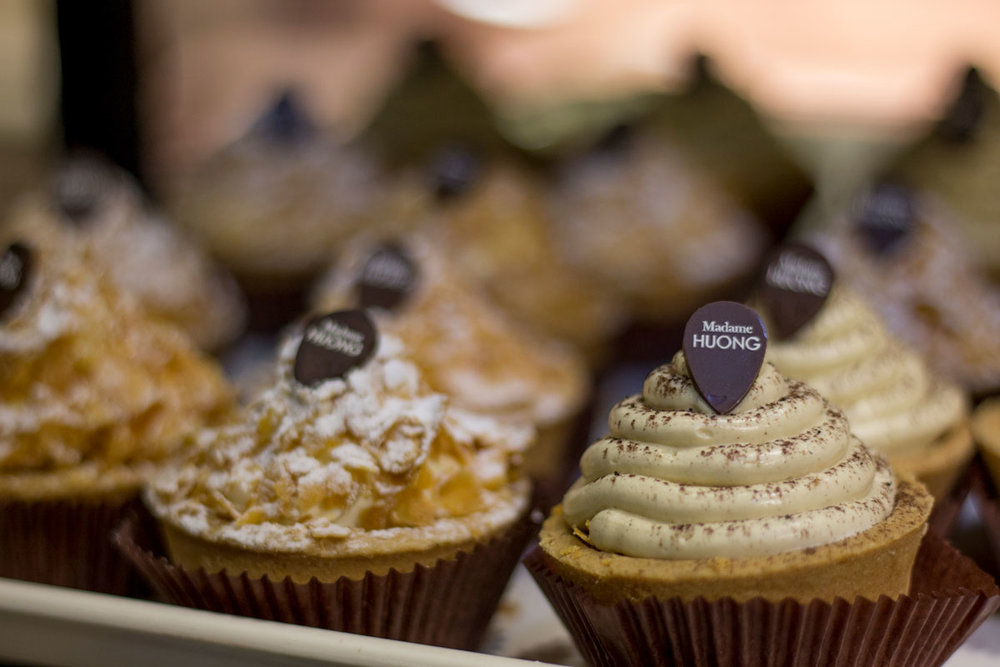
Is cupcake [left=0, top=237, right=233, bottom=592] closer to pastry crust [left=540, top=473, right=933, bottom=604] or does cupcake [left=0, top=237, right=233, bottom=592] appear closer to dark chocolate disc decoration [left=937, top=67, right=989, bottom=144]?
pastry crust [left=540, top=473, right=933, bottom=604]

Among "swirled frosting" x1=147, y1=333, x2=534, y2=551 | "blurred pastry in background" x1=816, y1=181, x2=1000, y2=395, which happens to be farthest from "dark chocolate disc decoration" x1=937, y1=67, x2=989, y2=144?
"swirled frosting" x1=147, y1=333, x2=534, y2=551

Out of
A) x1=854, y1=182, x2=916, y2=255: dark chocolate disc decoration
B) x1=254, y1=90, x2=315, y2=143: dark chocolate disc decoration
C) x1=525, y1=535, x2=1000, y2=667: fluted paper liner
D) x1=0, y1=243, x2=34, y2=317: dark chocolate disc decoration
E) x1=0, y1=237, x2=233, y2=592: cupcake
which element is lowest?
x1=254, y1=90, x2=315, y2=143: dark chocolate disc decoration

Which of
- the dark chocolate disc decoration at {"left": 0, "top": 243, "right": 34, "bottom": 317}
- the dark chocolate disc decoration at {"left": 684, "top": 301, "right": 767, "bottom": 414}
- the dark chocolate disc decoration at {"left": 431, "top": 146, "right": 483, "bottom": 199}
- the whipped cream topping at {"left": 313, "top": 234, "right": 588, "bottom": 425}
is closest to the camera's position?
the dark chocolate disc decoration at {"left": 684, "top": 301, "right": 767, "bottom": 414}

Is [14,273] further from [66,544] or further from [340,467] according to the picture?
[340,467]

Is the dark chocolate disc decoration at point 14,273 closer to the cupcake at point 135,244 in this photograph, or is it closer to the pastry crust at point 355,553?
the pastry crust at point 355,553

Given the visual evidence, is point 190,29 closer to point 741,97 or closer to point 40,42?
point 40,42

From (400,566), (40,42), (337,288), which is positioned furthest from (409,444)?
(40,42)

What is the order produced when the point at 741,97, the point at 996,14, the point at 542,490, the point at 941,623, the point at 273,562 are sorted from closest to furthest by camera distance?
the point at 941,623
the point at 273,562
the point at 542,490
the point at 996,14
the point at 741,97
